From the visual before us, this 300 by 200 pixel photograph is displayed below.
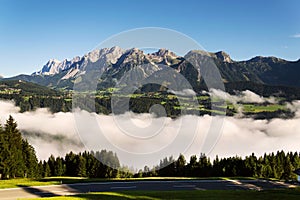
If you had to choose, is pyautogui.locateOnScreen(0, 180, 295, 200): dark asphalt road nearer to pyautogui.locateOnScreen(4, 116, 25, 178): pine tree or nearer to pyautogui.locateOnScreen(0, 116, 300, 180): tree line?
pyautogui.locateOnScreen(0, 116, 300, 180): tree line

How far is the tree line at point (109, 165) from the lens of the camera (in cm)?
6147

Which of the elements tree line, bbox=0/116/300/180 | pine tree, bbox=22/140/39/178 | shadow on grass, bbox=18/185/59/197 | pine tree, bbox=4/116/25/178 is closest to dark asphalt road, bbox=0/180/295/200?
shadow on grass, bbox=18/185/59/197

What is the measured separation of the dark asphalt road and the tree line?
19531 mm

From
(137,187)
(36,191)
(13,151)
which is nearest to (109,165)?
(13,151)

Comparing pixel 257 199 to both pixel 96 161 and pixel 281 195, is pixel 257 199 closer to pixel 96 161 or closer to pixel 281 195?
pixel 281 195

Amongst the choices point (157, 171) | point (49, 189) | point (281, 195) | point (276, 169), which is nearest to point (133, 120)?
point (49, 189)

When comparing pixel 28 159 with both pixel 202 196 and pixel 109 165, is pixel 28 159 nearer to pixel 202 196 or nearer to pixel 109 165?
pixel 109 165

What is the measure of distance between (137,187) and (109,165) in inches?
1646

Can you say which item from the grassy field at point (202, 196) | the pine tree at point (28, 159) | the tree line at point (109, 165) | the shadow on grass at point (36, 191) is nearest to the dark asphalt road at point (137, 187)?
the shadow on grass at point (36, 191)

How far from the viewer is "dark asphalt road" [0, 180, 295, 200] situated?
34.8 metres

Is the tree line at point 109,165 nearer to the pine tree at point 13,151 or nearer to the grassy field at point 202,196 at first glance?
the pine tree at point 13,151

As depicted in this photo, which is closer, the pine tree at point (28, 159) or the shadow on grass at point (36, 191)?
the shadow on grass at point (36, 191)

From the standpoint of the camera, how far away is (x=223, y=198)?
30641 mm

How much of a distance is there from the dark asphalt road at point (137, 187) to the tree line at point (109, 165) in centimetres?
1953
